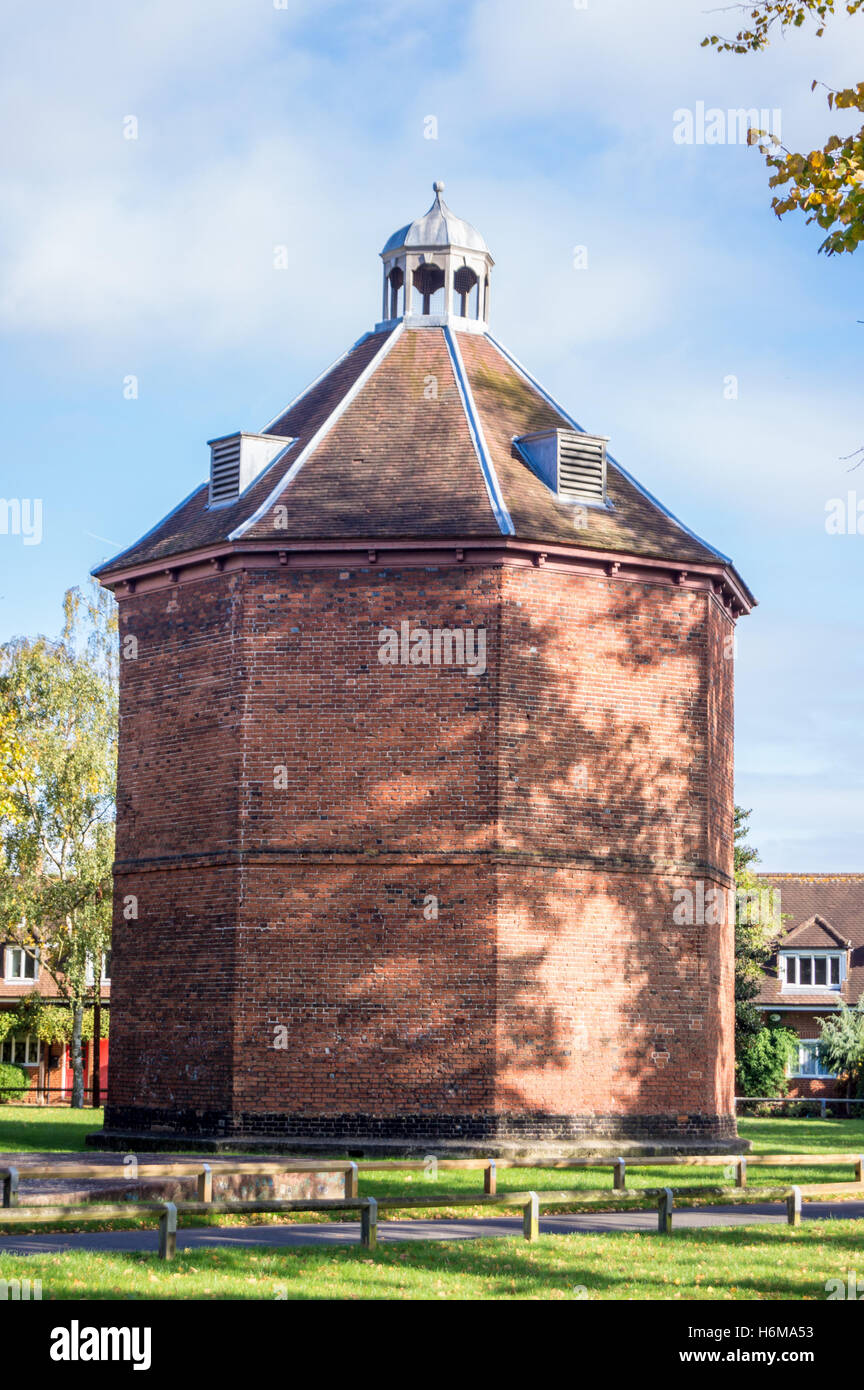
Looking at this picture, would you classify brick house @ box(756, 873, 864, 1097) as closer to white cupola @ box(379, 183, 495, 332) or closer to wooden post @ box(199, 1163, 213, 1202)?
white cupola @ box(379, 183, 495, 332)

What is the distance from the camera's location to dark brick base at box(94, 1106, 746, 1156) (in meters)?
21.1

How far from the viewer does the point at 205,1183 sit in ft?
46.4

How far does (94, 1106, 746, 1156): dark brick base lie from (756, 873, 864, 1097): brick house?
2843cm

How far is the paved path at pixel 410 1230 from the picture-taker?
1257 centimetres

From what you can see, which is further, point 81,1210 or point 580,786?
point 580,786

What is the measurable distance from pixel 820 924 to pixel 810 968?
1836 millimetres

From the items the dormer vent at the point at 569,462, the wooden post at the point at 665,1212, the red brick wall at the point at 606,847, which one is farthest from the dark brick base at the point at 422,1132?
the dormer vent at the point at 569,462

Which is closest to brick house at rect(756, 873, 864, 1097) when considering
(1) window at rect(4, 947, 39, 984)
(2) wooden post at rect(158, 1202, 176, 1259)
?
(1) window at rect(4, 947, 39, 984)

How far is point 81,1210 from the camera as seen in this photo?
11.6 meters

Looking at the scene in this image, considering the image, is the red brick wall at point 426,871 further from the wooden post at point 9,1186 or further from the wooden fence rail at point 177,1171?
the wooden post at point 9,1186

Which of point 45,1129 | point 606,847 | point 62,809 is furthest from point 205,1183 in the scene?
point 62,809

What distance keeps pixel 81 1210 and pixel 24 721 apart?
30678 mm
